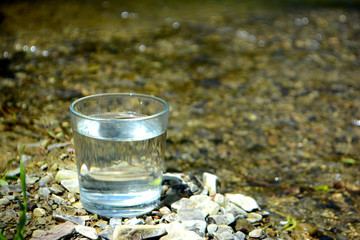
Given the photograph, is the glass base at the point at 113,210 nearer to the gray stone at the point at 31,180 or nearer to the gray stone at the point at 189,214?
the gray stone at the point at 189,214

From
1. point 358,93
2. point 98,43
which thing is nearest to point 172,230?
point 358,93

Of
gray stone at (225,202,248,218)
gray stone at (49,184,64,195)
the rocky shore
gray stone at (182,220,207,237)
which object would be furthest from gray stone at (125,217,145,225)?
gray stone at (225,202,248,218)

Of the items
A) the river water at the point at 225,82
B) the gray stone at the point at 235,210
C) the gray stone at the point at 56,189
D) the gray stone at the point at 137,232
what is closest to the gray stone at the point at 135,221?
the gray stone at the point at 137,232

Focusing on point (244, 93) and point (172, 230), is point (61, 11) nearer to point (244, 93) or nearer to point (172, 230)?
point (244, 93)

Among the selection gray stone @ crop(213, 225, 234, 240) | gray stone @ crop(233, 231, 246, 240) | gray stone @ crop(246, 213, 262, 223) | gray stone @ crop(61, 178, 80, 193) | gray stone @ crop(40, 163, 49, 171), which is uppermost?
gray stone @ crop(61, 178, 80, 193)

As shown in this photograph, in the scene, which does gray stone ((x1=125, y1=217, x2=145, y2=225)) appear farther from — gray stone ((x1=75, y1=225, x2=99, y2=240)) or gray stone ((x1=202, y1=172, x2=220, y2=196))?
gray stone ((x1=202, y1=172, x2=220, y2=196))

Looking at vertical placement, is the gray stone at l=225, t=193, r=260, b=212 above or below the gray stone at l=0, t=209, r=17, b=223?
below
